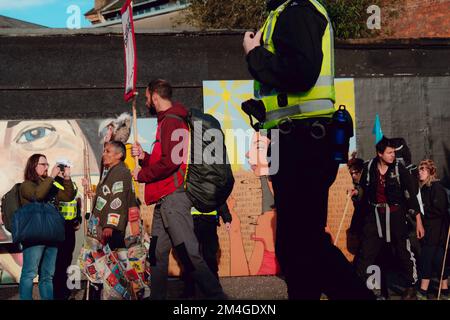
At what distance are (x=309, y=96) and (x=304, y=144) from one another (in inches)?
10.8

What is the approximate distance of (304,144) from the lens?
4.75m

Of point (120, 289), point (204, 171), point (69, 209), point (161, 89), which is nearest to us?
point (204, 171)

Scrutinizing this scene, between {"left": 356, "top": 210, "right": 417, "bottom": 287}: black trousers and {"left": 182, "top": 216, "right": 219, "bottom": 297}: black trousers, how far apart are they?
1.70 m

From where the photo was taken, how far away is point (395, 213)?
32.7 feet

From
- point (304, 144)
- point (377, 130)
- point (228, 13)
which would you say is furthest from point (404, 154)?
point (228, 13)

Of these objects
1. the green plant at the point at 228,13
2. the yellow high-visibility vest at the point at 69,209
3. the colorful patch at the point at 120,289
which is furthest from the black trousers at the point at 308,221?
the green plant at the point at 228,13

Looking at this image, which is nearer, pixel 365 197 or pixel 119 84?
pixel 365 197

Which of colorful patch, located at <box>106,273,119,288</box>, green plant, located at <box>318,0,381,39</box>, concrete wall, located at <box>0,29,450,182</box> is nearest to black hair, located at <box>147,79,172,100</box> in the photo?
colorful patch, located at <box>106,273,119,288</box>

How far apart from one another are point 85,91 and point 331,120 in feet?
25.3

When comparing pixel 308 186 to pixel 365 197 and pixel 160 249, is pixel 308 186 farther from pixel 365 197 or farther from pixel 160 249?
pixel 365 197

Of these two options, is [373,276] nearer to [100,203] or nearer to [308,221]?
[100,203]
